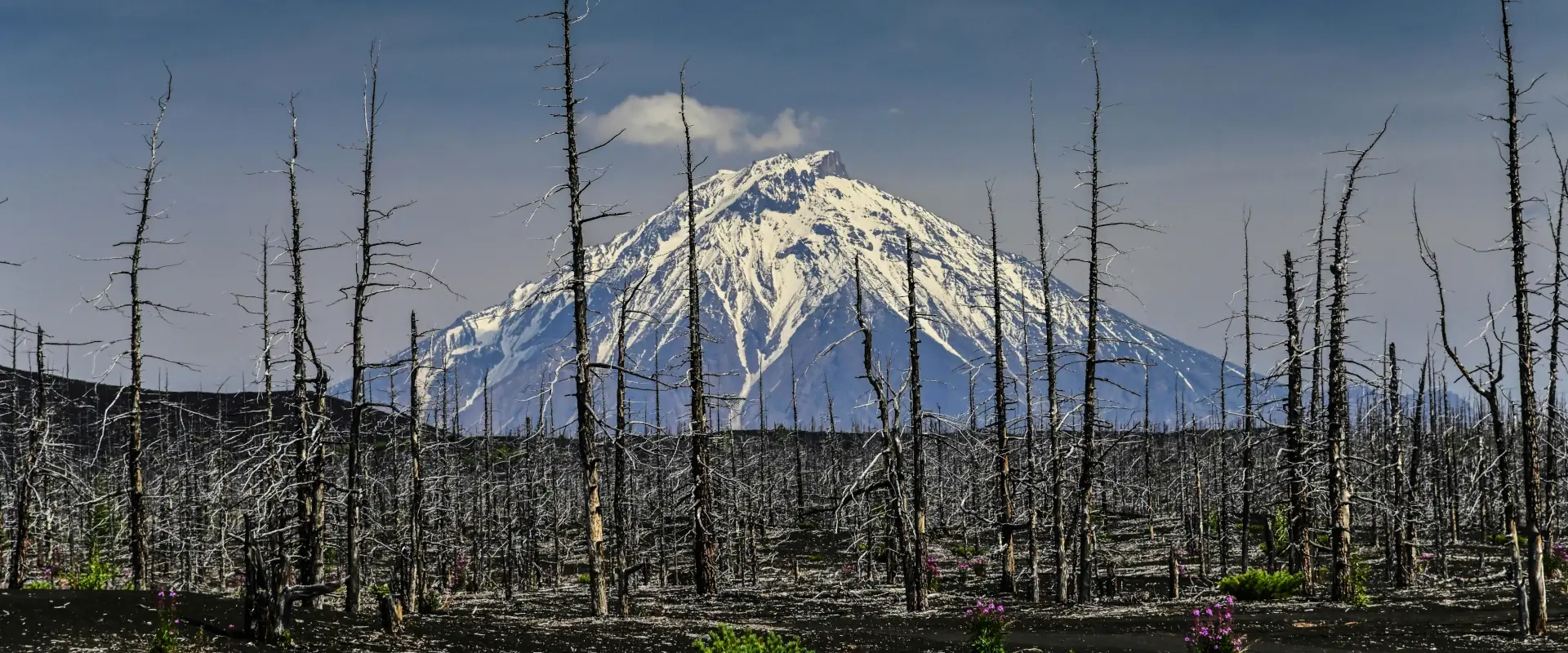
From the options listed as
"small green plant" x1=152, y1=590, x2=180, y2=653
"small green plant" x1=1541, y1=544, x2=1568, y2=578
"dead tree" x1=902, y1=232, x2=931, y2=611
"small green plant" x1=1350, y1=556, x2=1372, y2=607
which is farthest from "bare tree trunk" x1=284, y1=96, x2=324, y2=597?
"small green plant" x1=1541, y1=544, x2=1568, y2=578

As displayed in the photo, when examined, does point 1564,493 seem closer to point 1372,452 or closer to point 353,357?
point 1372,452

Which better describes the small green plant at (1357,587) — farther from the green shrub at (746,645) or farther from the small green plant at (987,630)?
the green shrub at (746,645)

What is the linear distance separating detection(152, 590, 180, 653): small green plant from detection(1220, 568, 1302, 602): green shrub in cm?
2809

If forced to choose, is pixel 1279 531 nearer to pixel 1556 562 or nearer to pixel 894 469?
pixel 1556 562

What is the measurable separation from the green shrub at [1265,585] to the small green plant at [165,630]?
92.2 feet

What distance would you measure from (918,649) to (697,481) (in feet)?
39.7

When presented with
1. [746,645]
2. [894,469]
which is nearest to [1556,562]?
[894,469]

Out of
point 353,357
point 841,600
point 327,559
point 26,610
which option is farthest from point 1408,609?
point 327,559

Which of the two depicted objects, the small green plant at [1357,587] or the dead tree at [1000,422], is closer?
the small green plant at [1357,587]

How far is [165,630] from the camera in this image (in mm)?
14852

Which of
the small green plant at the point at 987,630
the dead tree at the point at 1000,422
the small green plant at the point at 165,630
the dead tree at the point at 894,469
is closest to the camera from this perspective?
the small green plant at the point at 165,630

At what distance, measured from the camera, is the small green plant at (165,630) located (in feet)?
48.8

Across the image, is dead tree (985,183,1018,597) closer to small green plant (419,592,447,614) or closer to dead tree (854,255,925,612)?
dead tree (854,255,925,612)

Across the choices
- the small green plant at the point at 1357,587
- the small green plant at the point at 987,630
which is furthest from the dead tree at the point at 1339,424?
the small green plant at the point at 987,630
